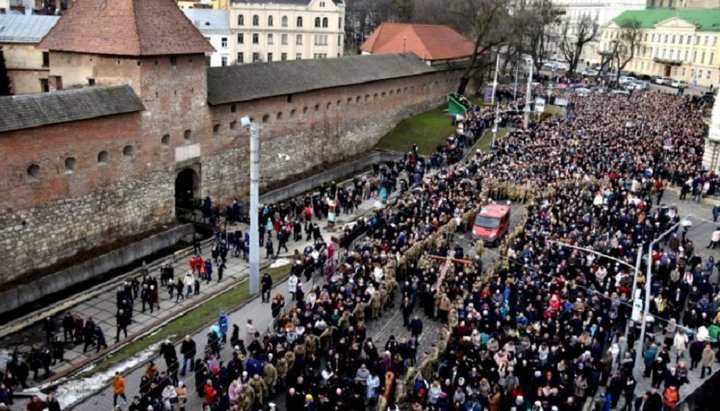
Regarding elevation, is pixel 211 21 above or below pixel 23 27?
above

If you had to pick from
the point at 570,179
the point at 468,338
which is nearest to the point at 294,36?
the point at 570,179

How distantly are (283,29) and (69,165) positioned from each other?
49885 mm

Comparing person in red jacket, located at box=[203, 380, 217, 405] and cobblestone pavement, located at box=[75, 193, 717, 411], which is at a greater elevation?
person in red jacket, located at box=[203, 380, 217, 405]

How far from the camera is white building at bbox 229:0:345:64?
68.5 m

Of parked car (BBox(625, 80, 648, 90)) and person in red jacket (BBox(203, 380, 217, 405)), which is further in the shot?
parked car (BBox(625, 80, 648, 90))

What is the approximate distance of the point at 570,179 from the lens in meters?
28.7

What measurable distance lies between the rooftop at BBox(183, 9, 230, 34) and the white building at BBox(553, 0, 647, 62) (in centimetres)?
4413

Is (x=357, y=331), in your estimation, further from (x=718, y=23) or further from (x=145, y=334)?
(x=718, y=23)

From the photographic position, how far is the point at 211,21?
66750 mm

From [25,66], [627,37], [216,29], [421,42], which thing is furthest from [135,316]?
[627,37]

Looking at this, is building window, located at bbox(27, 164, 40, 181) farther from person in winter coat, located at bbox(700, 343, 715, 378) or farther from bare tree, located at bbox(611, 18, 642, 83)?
bare tree, located at bbox(611, 18, 642, 83)

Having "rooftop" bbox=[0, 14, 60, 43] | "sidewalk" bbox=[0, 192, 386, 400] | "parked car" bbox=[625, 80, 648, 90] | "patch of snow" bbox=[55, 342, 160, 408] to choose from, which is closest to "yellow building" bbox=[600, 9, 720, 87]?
"parked car" bbox=[625, 80, 648, 90]

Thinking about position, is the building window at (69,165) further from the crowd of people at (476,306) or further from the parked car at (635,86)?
the parked car at (635,86)

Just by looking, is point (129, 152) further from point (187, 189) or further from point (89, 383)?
point (89, 383)
